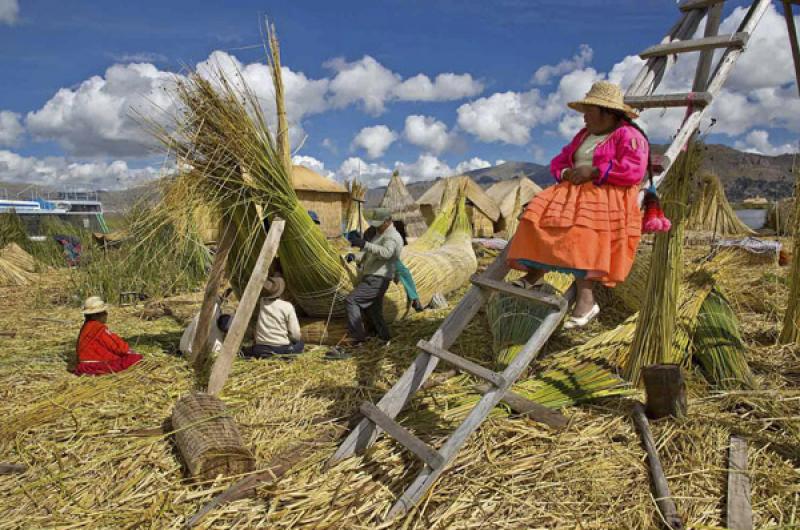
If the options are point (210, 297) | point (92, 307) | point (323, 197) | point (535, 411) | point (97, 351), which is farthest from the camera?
point (323, 197)

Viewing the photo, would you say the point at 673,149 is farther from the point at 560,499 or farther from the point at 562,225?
the point at 560,499

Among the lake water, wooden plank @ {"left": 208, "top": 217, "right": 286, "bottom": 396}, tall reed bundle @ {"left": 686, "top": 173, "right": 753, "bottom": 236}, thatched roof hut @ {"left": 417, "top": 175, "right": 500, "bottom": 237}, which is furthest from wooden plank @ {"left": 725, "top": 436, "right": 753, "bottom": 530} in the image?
the lake water

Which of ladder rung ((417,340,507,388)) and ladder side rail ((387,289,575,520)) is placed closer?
ladder side rail ((387,289,575,520))

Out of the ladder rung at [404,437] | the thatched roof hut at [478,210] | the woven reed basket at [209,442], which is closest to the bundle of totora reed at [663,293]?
the ladder rung at [404,437]

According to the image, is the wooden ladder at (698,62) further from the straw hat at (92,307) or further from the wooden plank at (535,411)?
the straw hat at (92,307)

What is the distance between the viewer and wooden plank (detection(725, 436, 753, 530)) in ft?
Result: 7.04

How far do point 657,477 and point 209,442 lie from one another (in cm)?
214

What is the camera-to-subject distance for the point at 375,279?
4.97 metres

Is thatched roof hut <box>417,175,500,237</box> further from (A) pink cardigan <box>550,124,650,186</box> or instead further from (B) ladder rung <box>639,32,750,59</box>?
(A) pink cardigan <box>550,124,650,186</box>

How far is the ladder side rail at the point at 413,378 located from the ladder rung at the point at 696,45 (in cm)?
164

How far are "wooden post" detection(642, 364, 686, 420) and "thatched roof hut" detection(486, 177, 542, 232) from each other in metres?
16.1

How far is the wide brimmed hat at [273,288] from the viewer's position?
455cm

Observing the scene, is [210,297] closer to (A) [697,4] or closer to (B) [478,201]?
(A) [697,4]

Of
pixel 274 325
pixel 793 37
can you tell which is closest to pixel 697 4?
pixel 793 37
